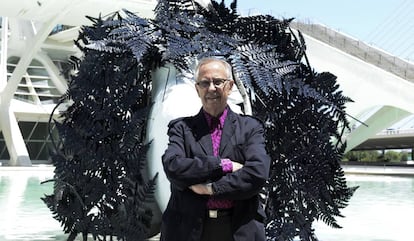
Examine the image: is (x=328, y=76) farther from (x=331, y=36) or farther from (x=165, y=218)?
(x=331, y=36)

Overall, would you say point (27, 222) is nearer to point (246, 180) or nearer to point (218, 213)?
point (218, 213)

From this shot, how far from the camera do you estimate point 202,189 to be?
6.42ft

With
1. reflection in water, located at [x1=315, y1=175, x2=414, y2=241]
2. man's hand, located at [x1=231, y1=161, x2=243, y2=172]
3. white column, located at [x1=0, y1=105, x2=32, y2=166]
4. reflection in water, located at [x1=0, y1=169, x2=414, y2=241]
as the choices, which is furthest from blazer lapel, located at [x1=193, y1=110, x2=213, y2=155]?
white column, located at [x1=0, y1=105, x2=32, y2=166]

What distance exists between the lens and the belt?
1.98 meters

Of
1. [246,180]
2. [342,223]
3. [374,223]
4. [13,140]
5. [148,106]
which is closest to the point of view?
[246,180]

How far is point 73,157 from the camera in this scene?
3.40 m

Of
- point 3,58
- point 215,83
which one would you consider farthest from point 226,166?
point 3,58

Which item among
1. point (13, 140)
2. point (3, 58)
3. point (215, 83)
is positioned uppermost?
point (3, 58)

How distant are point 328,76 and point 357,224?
4.65m

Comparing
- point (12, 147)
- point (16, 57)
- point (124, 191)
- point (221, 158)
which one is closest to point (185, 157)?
point (221, 158)

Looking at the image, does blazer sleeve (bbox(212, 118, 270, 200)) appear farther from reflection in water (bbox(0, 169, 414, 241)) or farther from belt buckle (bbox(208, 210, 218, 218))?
reflection in water (bbox(0, 169, 414, 241))

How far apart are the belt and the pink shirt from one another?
13mm

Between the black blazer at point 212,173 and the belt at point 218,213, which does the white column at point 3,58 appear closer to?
the black blazer at point 212,173

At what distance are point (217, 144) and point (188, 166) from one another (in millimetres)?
162
